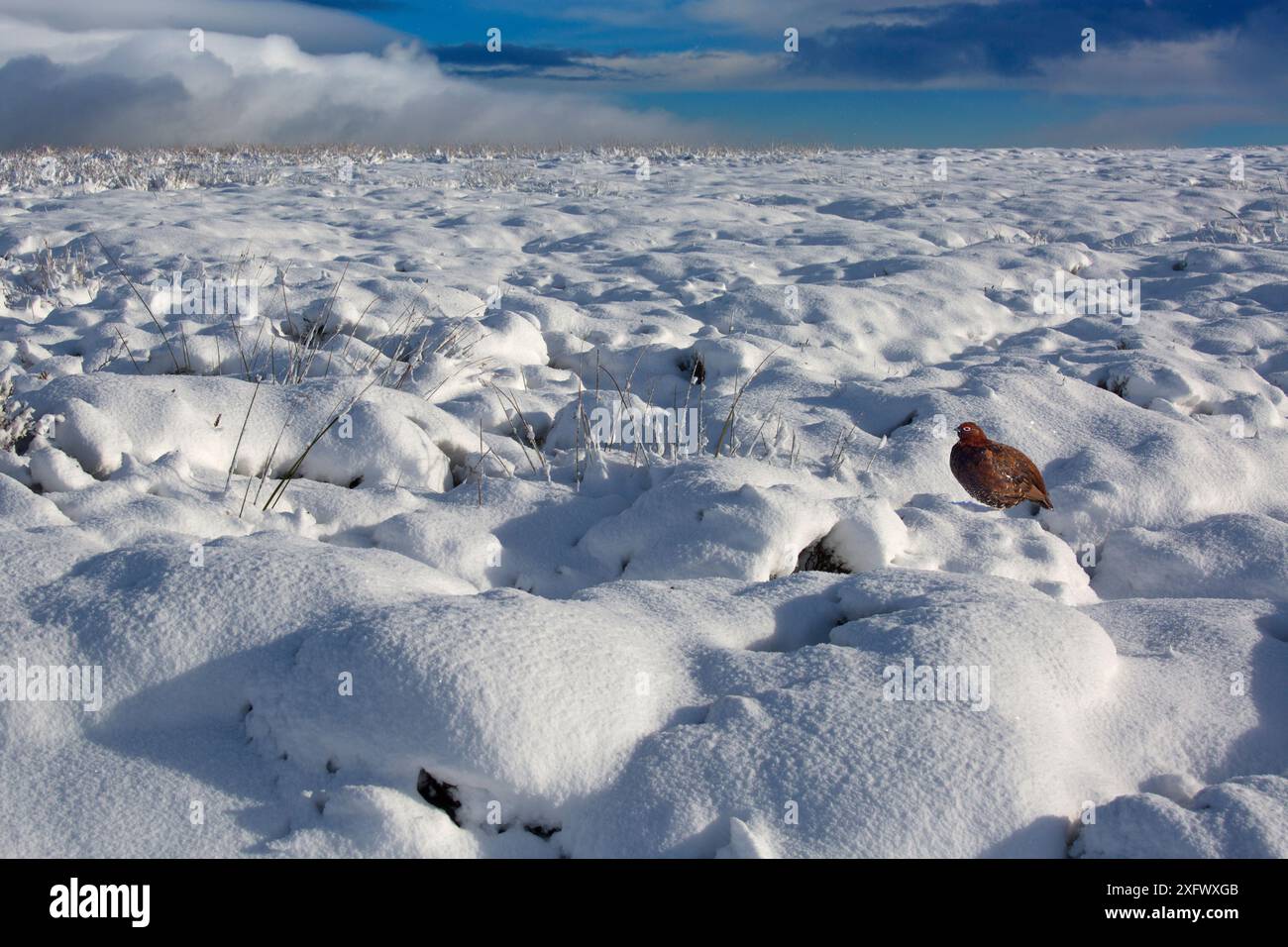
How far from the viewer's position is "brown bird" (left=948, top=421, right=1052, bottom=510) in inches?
130

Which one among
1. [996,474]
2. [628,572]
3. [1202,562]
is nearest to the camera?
[628,572]

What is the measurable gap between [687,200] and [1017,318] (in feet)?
18.4

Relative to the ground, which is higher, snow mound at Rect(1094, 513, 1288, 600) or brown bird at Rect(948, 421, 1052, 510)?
brown bird at Rect(948, 421, 1052, 510)

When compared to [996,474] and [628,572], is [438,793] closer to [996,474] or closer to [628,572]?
[628,572]

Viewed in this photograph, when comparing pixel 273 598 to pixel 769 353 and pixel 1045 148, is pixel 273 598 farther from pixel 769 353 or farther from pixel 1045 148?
pixel 1045 148

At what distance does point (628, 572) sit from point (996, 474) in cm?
146

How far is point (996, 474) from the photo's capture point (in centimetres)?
330

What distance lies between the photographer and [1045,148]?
19.8 meters

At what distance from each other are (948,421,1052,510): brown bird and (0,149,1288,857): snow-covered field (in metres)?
0.08

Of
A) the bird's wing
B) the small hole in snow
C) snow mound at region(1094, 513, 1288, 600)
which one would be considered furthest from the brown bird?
the small hole in snow

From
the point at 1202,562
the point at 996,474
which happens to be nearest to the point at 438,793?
the point at 996,474

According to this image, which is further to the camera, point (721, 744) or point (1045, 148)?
point (1045, 148)

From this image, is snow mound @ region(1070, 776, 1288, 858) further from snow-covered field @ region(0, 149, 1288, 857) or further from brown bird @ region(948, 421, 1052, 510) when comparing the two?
brown bird @ region(948, 421, 1052, 510)
